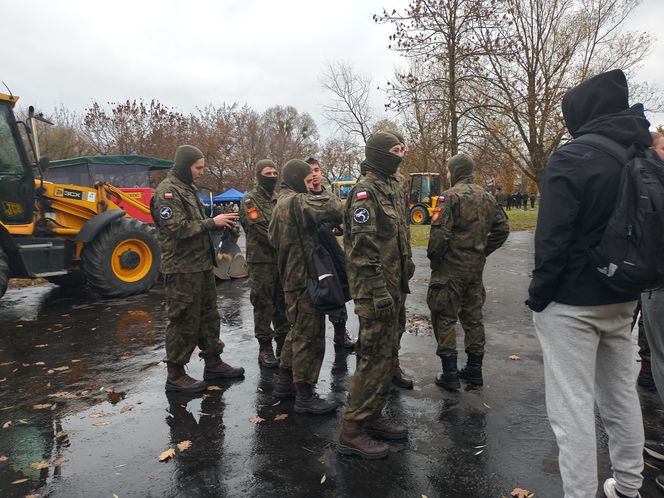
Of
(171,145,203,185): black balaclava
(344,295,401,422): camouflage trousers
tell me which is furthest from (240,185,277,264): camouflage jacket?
(344,295,401,422): camouflage trousers

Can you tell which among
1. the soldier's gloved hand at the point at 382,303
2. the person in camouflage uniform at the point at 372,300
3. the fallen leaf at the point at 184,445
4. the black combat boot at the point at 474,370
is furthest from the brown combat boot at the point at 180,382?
the black combat boot at the point at 474,370

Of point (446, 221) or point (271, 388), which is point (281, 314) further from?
point (446, 221)

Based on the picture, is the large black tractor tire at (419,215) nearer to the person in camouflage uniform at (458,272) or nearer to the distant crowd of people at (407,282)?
the distant crowd of people at (407,282)

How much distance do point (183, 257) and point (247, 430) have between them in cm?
165

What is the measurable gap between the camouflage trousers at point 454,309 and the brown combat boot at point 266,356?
1.71 meters

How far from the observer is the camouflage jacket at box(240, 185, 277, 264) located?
4891 millimetres

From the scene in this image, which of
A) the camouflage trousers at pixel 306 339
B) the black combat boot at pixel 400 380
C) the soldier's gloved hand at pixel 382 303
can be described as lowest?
the black combat boot at pixel 400 380

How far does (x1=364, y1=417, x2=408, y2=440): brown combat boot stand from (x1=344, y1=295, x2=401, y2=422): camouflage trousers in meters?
0.21

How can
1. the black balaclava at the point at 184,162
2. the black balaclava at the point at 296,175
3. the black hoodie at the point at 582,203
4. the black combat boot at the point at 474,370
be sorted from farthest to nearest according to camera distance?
the black balaclava at the point at 184,162, the black combat boot at the point at 474,370, the black balaclava at the point at 296,175, the black hoodie at the point at 582,203

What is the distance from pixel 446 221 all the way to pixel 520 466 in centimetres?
204

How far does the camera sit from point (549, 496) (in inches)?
106

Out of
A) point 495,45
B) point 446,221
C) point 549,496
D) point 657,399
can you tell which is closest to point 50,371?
point 446,221

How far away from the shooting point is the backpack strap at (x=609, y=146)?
7.32 ft

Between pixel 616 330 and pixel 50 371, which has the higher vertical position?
pixel 616 330
